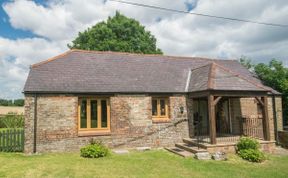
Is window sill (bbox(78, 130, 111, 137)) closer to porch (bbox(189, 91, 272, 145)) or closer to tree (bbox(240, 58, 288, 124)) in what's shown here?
porch (bbox(189, 91, 272, 145))

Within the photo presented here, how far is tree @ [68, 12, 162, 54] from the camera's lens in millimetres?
31328

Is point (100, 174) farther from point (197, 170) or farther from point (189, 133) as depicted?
point (189, 133)

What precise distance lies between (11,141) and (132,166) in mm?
6679

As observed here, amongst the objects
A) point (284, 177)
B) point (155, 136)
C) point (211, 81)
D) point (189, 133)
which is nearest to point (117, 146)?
point (155, 136)

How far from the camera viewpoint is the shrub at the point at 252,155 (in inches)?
421

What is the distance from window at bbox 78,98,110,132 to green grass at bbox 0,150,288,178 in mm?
1944

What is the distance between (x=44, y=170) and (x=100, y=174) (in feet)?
7.13

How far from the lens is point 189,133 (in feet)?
47.1

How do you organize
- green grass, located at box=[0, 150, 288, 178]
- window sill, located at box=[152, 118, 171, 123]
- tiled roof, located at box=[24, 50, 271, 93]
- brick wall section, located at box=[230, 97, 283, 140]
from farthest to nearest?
brick wall section, located at box=[230, 97, 283, 140], window sill, located at box=[152, 118, 171, 123], tiled roof, located at box=[24, 50, 271, 93], green grass, located at box=[0, 150, 288, 178]

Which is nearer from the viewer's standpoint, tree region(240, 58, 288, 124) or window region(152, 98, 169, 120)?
window region(152, 98, 169, 120)

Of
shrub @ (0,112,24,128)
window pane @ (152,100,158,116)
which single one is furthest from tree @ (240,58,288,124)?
shrub @ (0,112,24,128)

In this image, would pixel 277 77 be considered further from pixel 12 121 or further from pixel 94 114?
pixel 12 121

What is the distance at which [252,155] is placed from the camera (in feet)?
35.5

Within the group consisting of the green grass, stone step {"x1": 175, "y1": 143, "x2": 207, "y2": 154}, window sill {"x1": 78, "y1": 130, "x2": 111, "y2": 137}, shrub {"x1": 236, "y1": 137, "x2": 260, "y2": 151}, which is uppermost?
window sill {"x1": 78, "y1": 130, "x2": 111, "y2": 137}
